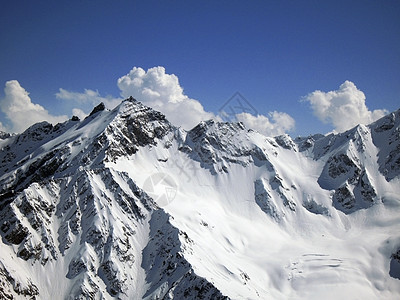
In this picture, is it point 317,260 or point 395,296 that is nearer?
point 395,296

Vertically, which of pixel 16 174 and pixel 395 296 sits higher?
pixel 395 296

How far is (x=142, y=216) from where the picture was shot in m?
154

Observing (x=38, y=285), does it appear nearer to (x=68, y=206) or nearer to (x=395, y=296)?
(x=68, y=206)

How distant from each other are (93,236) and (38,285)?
2643 cm

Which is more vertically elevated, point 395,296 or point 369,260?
point 369,260

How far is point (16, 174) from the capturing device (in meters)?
190

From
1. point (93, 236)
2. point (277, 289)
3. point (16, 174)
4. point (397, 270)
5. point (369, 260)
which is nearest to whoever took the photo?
point (93, 236)

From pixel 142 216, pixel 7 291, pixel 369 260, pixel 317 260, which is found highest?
pixel 369 260

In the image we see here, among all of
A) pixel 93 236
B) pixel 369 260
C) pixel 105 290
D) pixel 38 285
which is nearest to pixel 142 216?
pixel 93 236

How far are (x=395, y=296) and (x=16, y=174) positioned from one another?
217 m

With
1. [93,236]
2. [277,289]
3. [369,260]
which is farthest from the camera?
[369,260]

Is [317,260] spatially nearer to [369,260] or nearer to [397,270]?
[369,260]

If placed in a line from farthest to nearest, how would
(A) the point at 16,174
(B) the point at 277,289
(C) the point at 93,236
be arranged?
(A) the point at 16,174
(B) the point at 277,289
(C) the point at 93,236

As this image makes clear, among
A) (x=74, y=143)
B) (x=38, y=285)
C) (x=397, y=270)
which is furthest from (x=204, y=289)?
(x=74, y=143)
